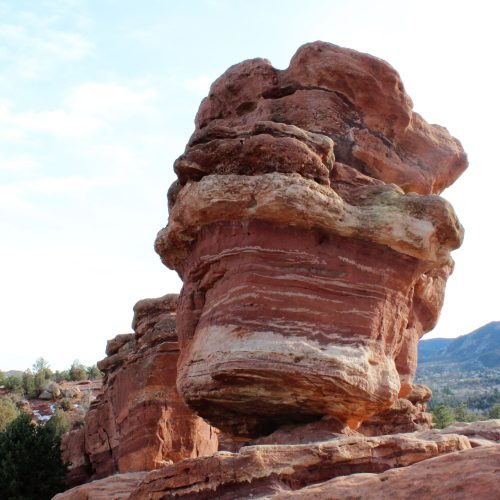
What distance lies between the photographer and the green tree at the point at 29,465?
21734 millimetres

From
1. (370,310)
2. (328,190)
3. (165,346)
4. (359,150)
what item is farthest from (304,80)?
(165,346)

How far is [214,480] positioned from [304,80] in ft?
32.9

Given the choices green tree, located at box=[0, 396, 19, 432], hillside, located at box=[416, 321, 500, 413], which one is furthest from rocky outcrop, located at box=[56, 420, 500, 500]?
hillside, located at box=[416, 321, 500, 413]

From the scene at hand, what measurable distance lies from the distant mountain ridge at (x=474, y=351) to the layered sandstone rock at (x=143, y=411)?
122 metres

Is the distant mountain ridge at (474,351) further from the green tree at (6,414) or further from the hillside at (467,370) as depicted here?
the green tree at (6,414)

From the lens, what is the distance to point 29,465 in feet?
74.4

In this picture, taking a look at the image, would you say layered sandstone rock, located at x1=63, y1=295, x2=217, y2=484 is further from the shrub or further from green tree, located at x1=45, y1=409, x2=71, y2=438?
the shrub

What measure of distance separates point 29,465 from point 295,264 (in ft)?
48.2

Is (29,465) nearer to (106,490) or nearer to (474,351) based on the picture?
(106,490)

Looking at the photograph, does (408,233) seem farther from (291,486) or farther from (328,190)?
(291,486)

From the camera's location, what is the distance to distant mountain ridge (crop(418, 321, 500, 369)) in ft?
459

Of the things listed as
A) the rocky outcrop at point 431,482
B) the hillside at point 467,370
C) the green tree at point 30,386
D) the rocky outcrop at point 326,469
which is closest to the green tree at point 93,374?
the green tree at point 30,386

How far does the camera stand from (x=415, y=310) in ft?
54.7

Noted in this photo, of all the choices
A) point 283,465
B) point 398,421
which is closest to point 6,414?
point 398,421
